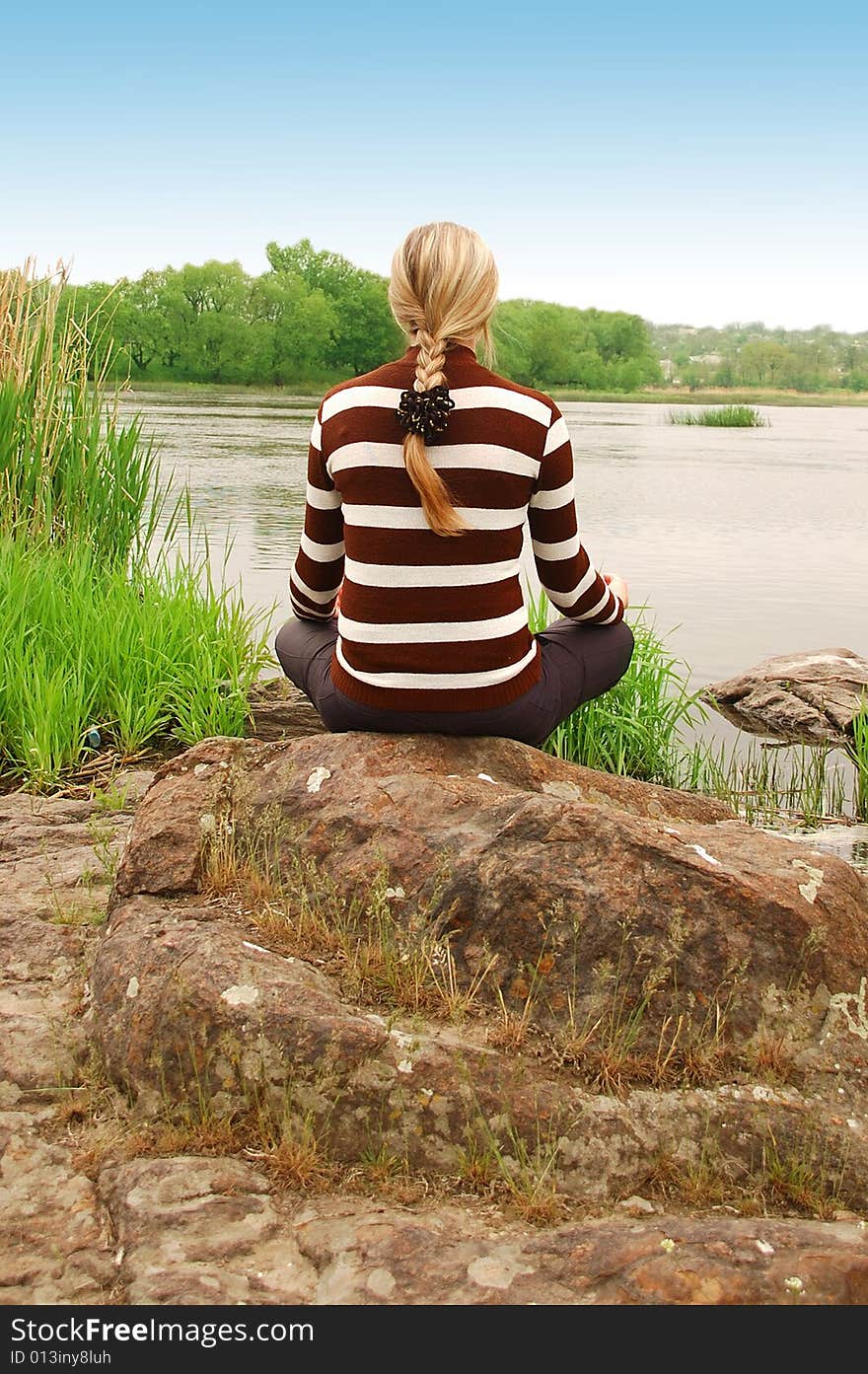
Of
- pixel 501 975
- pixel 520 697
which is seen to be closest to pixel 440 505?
pixel 520 697

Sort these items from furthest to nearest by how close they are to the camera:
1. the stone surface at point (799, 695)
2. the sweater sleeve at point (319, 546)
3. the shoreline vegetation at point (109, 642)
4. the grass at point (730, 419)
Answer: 1. the grass at point (730, 419)
2. the stone surface at point (799, 695)
3. the shoreline vegetation at point (109, 642)
4. the sweater sleeve at point (319, 546)

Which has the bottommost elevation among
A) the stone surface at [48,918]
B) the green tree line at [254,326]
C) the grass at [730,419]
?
the stone surface at [48,918]

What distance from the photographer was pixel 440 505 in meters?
3.09

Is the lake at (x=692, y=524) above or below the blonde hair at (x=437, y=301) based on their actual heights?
below

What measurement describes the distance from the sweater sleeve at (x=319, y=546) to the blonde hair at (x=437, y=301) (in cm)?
37

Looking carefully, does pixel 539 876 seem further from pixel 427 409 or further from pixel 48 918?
pixel 48 918

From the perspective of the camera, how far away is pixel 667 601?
10977 millimetres

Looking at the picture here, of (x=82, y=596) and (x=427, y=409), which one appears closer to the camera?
(x=427, y=409)

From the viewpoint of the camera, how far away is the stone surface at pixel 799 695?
6.99 meters

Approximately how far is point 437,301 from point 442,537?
0.57m

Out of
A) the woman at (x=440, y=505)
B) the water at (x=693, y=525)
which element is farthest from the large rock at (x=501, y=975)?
the water at (x=693, y=525)

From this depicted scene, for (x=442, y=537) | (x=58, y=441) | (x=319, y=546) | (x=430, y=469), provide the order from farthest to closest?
(x=58, y=441) < (x=319, y=546) < (x=442, y=537) < (x=430, y=469)

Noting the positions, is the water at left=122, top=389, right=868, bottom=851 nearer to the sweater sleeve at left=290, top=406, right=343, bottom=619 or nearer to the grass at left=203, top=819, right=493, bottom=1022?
the sweater sleeve at left=290, top=406, right=343, bottom=619

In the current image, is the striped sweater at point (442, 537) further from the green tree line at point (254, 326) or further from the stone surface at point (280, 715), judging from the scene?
the green tree line at point (254, 326)
